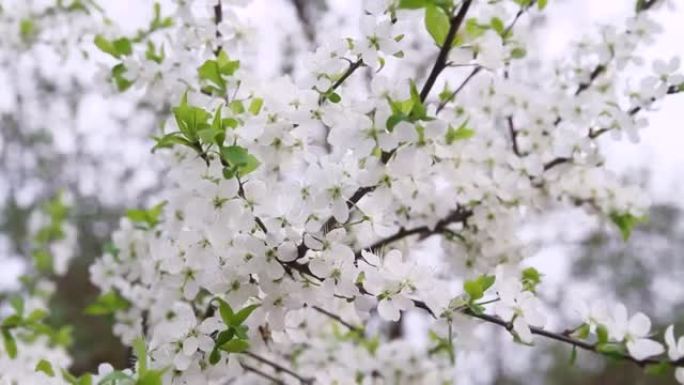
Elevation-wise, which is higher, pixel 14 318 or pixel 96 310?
pixel 14 318

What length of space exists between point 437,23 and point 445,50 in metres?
0.04

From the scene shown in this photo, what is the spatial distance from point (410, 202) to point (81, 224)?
2863mm

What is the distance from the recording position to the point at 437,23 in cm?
85

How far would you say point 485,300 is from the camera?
0.94m

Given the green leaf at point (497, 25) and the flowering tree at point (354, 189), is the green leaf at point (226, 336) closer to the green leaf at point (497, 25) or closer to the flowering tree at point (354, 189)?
the flowering tree at point (354, 189)

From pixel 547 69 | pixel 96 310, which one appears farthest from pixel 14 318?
pixel 547 69

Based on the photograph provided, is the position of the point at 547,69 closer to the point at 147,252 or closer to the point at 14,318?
the point at 147,252

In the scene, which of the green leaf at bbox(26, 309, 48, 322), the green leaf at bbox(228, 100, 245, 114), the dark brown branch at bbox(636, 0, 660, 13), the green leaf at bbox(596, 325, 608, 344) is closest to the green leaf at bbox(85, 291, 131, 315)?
the green leaf at bbox(26, 309, 48, 322)

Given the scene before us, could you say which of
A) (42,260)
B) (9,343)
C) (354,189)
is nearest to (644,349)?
(354,189)

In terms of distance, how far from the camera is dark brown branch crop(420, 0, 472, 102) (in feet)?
2.78

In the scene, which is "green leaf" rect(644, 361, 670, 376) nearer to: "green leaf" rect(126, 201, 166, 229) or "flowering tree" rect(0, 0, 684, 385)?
"flowering tree" rect(0, 0, 684, 385)

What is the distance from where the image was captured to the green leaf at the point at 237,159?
83cm

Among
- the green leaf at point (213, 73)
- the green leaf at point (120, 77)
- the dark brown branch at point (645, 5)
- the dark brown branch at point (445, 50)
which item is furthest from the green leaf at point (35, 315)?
the dark brown branch at point (645, 5)

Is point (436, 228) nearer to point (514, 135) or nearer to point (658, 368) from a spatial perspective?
point (514, 135)
